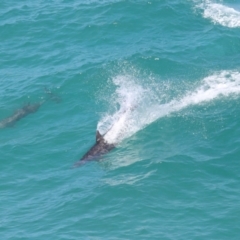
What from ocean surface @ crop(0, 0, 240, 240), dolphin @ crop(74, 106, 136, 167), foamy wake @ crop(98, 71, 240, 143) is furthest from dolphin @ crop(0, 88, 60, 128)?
dolphin @ crop(74, 106, 136, 167)

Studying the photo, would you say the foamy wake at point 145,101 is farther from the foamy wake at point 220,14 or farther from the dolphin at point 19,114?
the foamy wake at point 220,14

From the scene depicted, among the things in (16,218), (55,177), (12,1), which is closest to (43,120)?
(55,177)

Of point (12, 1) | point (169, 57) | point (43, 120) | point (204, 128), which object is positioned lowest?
point (204, 128)

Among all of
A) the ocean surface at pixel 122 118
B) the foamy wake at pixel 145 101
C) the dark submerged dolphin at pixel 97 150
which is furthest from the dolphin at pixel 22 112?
the dark submerged dolphin at pixel 97 150

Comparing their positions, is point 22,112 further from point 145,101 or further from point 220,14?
point 220,14

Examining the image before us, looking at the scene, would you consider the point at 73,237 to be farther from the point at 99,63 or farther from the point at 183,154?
the point at 99,63

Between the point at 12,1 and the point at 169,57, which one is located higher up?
the point at 12,1

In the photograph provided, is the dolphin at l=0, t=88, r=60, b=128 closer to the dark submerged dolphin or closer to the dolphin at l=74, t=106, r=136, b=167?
the dolphin at l=74, t=106, r=136, b=167

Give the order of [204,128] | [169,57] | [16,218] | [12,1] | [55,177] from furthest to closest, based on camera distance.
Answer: [12,1] → [169,57] → [204,128] → [55,177] → [16,218]

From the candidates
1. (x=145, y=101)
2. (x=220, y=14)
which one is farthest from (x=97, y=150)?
(x=220, y=14)
